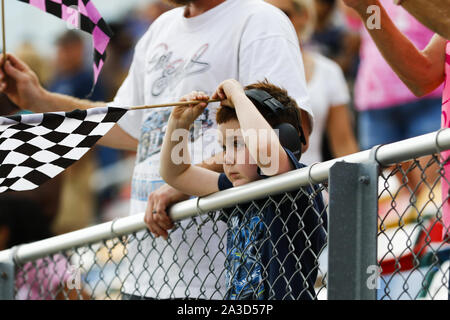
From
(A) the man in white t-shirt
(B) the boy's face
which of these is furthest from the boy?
(A) the man in white t-shirt

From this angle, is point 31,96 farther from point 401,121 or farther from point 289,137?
point 401,121

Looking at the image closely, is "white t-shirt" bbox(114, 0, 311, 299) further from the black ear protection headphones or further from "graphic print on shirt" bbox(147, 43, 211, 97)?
the black ear protection headphones

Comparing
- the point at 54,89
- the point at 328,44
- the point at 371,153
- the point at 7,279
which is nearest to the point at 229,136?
the point at 371,153

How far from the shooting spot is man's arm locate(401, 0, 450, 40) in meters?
2.00

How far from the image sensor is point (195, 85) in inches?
121

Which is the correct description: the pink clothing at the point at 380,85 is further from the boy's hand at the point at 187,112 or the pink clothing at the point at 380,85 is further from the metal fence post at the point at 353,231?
the metal fence post at the point at 353,231

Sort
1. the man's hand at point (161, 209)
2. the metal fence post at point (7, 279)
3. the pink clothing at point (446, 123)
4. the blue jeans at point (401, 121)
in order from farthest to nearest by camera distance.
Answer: the blue jeans at point (401, 121) < the metal fence post at point (7, 279) < the man's hand at point (161, 209) < the pink clothing at point (446, 123)

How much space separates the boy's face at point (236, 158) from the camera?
8.79ft

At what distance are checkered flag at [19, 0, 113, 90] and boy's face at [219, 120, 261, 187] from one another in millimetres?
671

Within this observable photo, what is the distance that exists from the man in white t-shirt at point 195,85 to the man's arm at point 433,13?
933 millimetres

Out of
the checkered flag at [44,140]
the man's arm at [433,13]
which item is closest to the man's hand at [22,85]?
the checkered flag at [44,140]

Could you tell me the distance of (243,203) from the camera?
2.54 metres

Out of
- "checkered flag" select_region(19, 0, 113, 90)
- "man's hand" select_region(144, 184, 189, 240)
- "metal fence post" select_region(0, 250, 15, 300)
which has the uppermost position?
"checkered flag" select_region(19, 0, 113, 90)

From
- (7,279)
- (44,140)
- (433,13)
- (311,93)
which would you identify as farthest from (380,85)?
(433,13)
